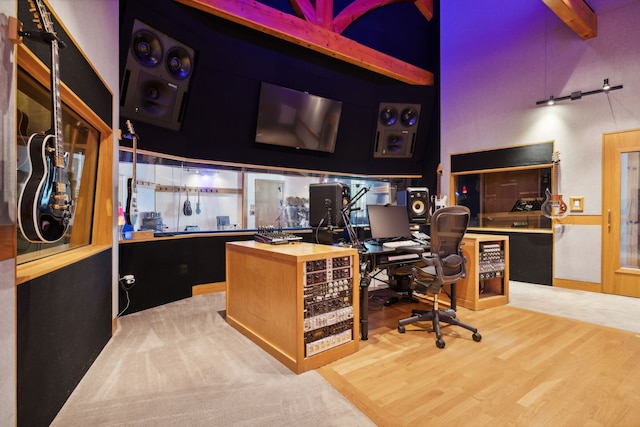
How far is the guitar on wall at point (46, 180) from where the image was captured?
1.40 meters

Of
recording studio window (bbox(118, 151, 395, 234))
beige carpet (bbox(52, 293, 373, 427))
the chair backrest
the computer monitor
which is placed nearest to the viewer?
beige carpet (bbox(52, 293, 373, 427))

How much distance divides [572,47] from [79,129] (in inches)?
253

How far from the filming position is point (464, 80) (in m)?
5.94

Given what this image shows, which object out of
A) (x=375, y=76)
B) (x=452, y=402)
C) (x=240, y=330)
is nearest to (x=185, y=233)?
(x=240, y=330)

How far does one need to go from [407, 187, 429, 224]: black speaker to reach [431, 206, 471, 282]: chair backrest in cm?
164

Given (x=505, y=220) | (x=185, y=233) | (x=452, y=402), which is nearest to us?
(x=452, y=402)

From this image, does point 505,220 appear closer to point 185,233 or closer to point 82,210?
point 185,233

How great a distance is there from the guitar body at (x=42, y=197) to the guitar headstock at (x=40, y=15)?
0.51m

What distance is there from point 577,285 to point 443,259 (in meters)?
3.42

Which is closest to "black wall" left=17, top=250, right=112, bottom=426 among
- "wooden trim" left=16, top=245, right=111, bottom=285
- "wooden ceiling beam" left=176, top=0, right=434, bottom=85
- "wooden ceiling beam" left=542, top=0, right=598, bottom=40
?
"wooden trim" left=16, top=245, right=111, bottom=285

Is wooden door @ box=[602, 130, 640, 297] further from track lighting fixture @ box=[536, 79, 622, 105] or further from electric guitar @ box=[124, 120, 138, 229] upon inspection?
electric guitar @ box=[124, 120, 138, 229]

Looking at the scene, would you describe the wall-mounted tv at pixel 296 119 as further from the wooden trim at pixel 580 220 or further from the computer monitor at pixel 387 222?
the wooden trim at pixel 580 220

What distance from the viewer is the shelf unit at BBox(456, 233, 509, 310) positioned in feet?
11.6

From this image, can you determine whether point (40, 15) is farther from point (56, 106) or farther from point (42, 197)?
point (42, 197)
